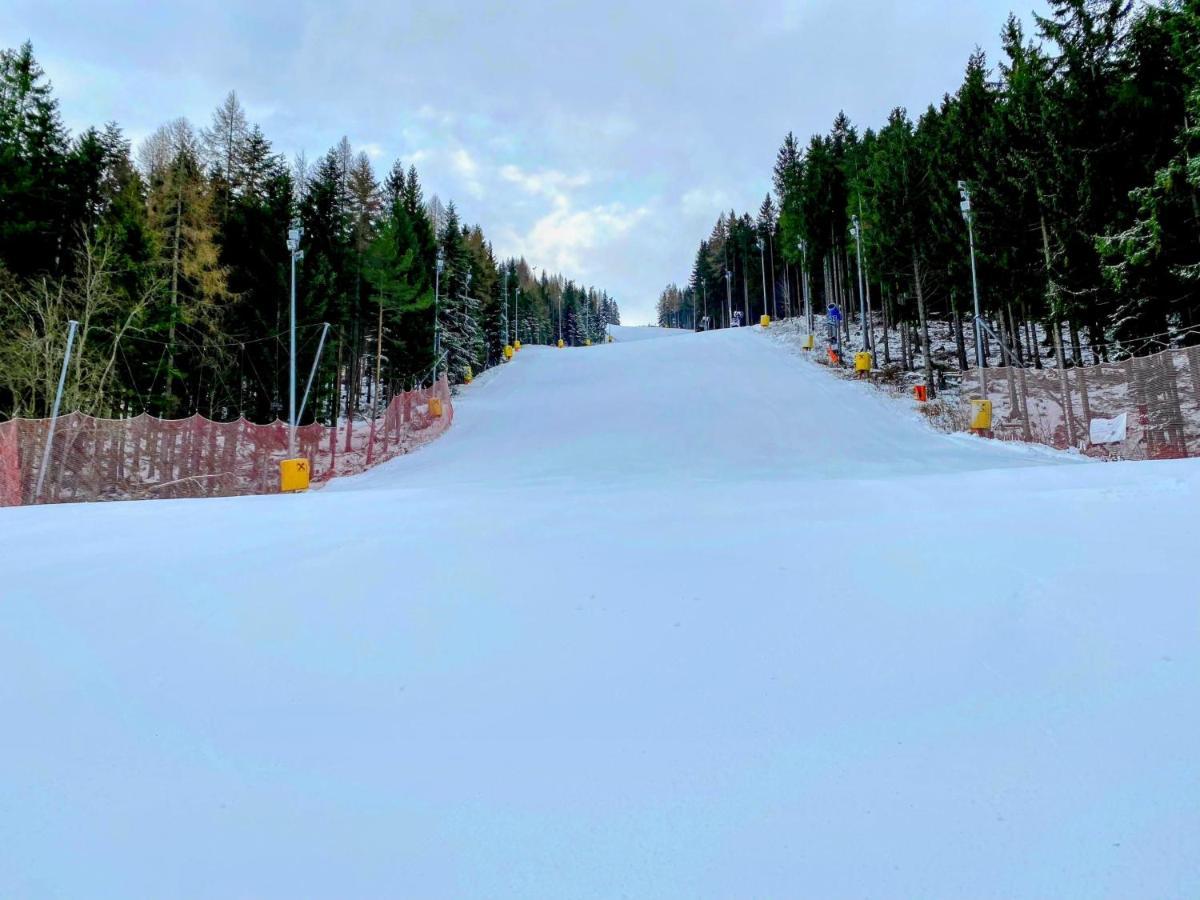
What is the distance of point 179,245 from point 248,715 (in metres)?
23.7

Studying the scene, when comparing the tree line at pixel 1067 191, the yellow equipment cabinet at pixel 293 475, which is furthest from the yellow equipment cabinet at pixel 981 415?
the yellow equipment cabinet at pixel 293 475

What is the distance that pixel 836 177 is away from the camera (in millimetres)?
37594

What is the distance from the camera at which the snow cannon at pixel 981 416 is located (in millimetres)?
15641

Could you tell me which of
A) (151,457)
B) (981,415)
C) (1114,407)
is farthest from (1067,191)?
(151,457)

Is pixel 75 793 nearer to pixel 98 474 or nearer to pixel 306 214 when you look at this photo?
pixel 98 474

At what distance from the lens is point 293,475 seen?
14195 millimetres

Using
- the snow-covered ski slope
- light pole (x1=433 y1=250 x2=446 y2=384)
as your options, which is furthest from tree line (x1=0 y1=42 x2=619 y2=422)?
the snow-covered ski slope

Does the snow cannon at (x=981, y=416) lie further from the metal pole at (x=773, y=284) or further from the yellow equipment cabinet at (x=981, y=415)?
the metal pole at (x=773, y=284)

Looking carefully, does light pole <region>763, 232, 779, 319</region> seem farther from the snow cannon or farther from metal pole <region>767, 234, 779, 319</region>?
the snow cannon

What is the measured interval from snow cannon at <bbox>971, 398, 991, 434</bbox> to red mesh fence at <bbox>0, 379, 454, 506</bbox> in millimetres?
16125

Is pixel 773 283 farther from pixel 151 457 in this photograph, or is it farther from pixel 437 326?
pixel 151 457

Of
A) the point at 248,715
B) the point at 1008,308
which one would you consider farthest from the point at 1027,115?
the point at 248,715

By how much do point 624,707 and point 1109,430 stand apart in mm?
13300

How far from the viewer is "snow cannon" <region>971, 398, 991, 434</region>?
15641mm
